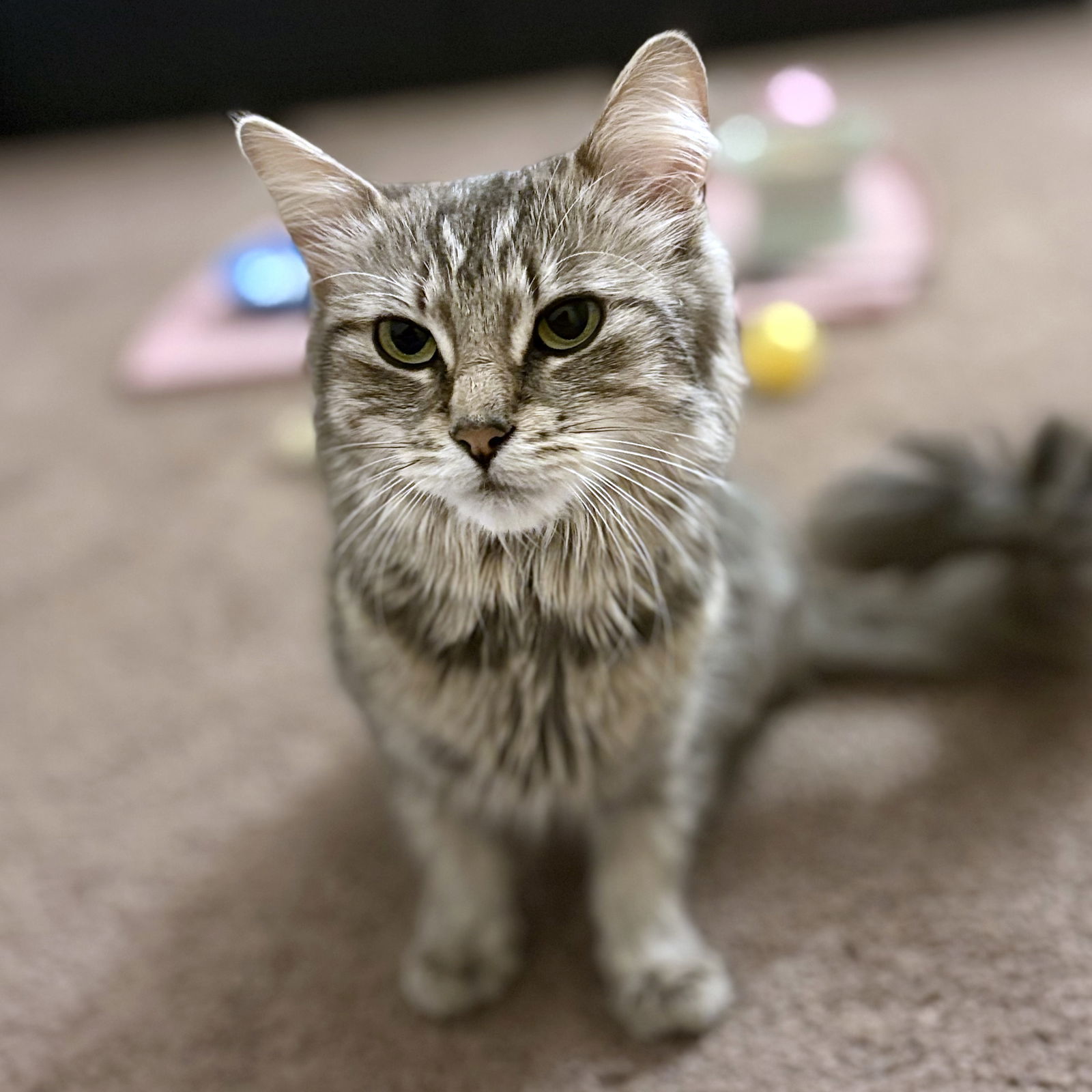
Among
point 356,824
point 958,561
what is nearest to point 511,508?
point 356,824

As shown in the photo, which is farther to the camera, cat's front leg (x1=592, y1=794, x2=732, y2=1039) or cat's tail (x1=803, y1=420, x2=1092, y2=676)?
cat's tail (x1=803, y1=420, x2=1092, y2=676)

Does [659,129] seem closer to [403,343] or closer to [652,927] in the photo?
[403,343]

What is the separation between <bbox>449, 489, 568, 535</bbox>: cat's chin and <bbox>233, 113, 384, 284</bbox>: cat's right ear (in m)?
0.27

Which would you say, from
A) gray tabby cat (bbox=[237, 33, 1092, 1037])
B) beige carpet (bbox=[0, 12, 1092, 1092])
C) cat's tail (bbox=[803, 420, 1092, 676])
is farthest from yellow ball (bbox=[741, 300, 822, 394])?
gray tabby cat (bbox=[237, 33, 1092, 1037])

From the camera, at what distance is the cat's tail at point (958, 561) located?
1277 mm

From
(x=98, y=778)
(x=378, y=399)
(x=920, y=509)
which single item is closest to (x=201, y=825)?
(x=98, y=778)

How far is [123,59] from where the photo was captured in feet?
11.2

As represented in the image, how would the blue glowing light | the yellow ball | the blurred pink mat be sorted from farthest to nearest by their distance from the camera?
1. the blue glowing light
2. the blurred pink mat
3. the yellow ball

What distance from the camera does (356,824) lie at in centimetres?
127

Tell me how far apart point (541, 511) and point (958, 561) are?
0.78 meters

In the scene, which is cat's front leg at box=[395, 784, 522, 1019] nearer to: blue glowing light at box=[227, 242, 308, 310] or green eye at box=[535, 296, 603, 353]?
green eye at box=[535, 296, 603, 353]

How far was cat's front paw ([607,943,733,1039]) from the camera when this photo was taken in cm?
101

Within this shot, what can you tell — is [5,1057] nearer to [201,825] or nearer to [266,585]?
[201,825]

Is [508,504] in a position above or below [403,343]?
below
